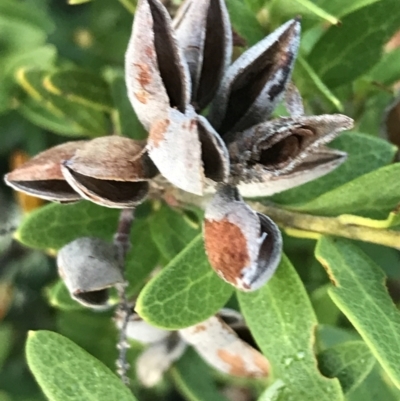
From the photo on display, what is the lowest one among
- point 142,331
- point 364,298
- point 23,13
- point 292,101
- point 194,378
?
point 194,378

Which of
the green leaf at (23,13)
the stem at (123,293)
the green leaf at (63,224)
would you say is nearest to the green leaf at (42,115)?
the green leaf at (23,13)

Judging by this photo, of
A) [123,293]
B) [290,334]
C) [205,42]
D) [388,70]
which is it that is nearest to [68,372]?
[123,293]

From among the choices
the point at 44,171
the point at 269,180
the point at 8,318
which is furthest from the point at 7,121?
the point at 269,180

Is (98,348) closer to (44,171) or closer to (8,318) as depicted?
(8,318)

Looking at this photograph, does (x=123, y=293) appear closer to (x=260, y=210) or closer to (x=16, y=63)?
(x=260, y=210)

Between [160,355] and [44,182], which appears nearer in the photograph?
[44,182]
